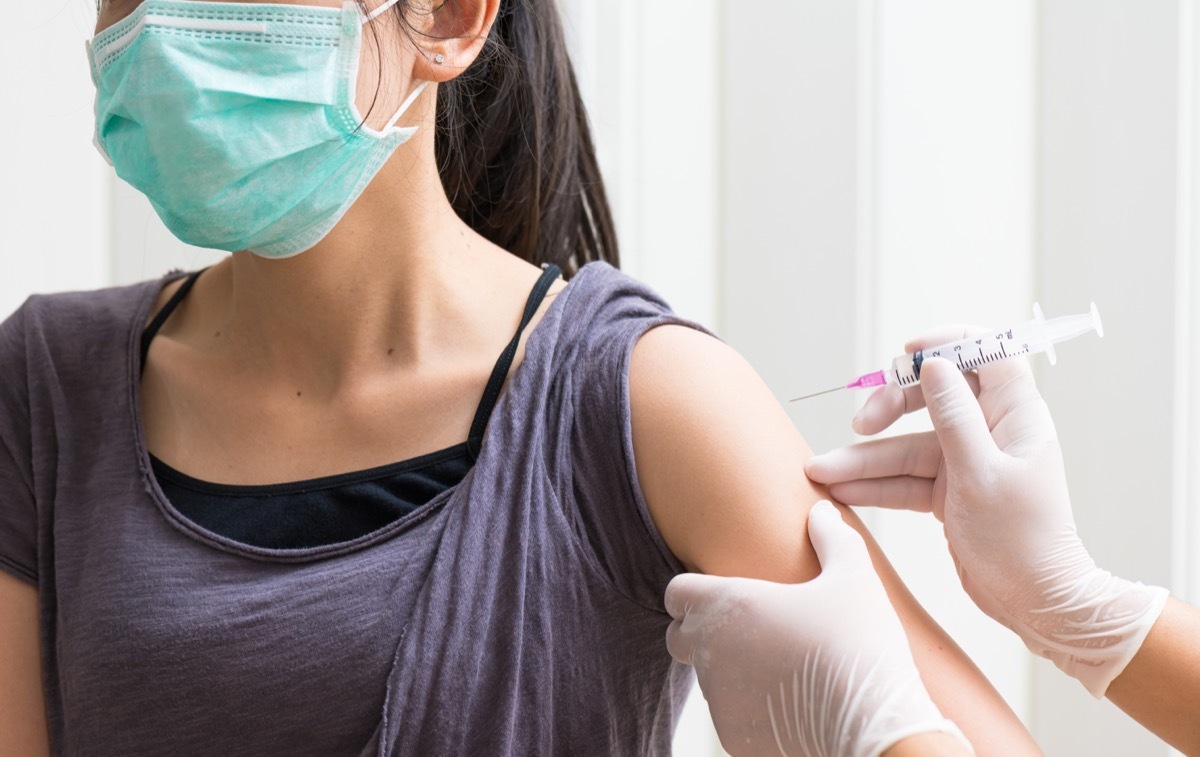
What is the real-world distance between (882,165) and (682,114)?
301 mm

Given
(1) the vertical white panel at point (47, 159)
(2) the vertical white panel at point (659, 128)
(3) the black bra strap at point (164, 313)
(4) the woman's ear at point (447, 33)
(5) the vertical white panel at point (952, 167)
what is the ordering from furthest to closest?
(1) the vertical white panel at point (47, 159) < (2) the vertical white panel at point (659, 128) < (5) the vertical white panel at point (952, 167) < (3) the black bra strap at point (164, 313) < (4) the woman's ear at point (447, 33)

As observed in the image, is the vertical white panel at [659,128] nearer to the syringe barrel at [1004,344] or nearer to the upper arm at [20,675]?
the syringe barrel at [1004,344]

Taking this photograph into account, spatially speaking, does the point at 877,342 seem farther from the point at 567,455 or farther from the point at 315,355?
the point at 315,355

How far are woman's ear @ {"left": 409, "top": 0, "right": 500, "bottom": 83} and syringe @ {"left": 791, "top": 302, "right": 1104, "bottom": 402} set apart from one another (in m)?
0.52

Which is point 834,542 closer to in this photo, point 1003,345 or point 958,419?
point 958,419

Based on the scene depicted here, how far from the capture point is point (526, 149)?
4.70ft

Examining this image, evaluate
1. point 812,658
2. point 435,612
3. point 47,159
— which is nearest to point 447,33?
point 435,612

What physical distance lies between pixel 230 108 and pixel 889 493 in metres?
0.76

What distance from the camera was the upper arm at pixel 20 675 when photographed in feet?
4.11

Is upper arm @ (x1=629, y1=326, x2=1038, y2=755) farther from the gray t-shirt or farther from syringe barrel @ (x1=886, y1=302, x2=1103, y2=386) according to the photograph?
syringe barrel @ (x1=886, y1=302, x2=1103, y2=386)

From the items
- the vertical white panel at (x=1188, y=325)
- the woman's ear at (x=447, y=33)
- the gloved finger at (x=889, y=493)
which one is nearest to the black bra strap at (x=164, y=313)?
the woman's ear at (x=447, y=33)

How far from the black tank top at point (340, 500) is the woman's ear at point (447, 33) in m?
0.29

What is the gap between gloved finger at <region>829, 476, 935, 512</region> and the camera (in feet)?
3.75

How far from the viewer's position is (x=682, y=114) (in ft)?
5.49
